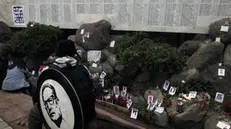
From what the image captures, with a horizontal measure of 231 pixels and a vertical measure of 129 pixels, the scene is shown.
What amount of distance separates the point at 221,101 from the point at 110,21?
3496 mm

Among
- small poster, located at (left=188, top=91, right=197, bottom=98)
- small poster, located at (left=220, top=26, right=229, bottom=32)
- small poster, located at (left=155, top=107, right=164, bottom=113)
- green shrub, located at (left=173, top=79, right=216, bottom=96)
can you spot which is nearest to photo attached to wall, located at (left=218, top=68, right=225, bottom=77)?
green shrub, located at (left=173, top=79, right=216, bottom=96)

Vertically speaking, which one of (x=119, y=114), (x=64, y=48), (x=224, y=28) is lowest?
(x=119, y=114)

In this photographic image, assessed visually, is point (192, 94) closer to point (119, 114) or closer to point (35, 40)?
point (119, 114)

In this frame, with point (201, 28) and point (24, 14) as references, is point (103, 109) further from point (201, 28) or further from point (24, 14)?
point (24, 14)

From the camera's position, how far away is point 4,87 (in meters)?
5.16

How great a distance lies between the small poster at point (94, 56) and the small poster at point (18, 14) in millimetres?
3670

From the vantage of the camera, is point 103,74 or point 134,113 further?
point 103,74

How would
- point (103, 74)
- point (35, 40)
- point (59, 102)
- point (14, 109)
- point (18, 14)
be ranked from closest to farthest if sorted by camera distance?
point (59, 102) < point (14, 109) < point (103, 74) < point (35, 40) < point (18, 14)

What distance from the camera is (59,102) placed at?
224cm

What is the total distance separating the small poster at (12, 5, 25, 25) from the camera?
23.6ft

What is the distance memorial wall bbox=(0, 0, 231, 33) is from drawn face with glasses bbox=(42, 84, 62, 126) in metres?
3.49

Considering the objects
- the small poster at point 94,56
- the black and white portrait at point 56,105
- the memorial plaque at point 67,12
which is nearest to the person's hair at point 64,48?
the black and white portrait at point 56,105

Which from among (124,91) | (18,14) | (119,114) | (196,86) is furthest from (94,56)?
(18,14)

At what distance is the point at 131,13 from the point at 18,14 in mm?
4634
